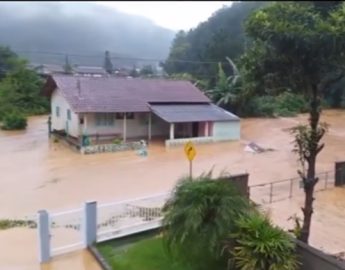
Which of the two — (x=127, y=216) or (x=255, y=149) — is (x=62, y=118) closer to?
(x=255, y=149)

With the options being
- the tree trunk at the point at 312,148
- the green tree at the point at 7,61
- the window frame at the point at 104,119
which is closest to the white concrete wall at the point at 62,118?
the window frame at the point at 104,119

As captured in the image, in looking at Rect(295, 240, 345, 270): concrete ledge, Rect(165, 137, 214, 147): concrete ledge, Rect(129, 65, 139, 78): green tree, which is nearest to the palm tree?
Rect(129, 65, 139, 78): green tree

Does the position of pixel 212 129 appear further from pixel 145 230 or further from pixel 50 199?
pixel 145 230

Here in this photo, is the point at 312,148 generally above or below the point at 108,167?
above

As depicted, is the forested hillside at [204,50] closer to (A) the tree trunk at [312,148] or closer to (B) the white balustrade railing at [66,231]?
(B) the white balustrade railing at [66,231]

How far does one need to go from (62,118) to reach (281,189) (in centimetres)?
1267

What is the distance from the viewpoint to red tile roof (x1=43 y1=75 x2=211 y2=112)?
2005 cm

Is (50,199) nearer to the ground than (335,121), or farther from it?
nearer to the ground

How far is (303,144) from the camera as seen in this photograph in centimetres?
754

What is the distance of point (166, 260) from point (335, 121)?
25.1 feet

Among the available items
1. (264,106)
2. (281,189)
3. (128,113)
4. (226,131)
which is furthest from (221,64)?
(281,189)

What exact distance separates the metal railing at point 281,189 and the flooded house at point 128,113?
26.0ft

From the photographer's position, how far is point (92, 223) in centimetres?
807

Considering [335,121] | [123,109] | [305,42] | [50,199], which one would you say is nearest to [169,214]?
[305,42]
